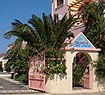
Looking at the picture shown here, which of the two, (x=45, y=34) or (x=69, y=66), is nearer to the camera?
(x=69, y=66)

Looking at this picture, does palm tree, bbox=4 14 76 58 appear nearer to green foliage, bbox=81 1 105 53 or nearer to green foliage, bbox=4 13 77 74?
green foliage, bbox=4 13 77 74

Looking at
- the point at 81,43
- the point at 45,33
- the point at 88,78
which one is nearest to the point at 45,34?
the point at 45,33

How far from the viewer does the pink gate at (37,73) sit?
21.4 meters

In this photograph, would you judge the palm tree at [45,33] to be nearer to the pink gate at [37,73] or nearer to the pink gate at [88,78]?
the pink gate at [37,73]

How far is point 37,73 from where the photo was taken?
2214 centimetres

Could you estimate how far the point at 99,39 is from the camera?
24.5 m

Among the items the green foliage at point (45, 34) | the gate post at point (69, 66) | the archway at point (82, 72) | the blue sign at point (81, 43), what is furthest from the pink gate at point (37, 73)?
the archway at point (82, 72)

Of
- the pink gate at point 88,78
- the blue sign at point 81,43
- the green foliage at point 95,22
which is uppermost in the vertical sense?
the green foliage at point 95,22

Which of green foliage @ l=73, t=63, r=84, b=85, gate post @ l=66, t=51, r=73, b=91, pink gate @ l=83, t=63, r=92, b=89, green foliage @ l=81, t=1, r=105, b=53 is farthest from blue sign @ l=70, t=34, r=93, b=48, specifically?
green foliage @ l=73, t=63, r=84, b=85

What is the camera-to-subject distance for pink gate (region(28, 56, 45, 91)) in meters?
21.4

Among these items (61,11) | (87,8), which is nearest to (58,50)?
(87,8)

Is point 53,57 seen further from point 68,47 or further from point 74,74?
point 74,74

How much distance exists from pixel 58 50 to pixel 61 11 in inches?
607

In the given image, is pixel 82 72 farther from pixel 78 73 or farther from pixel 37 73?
pixel 37 73
